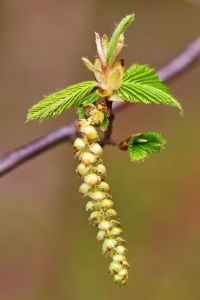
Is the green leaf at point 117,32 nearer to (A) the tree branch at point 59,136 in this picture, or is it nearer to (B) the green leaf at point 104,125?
(B) the green leaf at point 104,125

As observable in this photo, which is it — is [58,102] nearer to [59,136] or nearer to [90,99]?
[90,99]

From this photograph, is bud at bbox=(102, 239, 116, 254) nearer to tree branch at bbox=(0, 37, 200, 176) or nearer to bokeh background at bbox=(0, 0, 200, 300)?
tree branch at bbox=(0, 37, 200, 176)

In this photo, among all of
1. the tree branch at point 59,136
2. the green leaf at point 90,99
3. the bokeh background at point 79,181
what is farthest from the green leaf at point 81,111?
the bokeh background at point 79,181

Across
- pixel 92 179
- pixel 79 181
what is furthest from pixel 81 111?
pixel 79 181

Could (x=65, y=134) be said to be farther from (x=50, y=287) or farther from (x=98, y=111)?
(x=50, y=287)

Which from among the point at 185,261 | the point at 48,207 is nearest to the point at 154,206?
the point at 185,261
